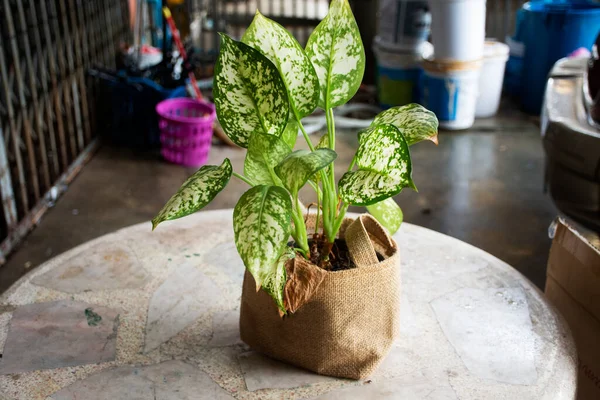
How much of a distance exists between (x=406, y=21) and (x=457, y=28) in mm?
449

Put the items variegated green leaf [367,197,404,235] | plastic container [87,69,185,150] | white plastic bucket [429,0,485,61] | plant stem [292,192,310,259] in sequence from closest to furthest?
plant stem [292,192,310,259] < variegated green leaf [367,197,404,235] < plastic container [87,69,185,150] < white plastic bucket [429,0,485,61]

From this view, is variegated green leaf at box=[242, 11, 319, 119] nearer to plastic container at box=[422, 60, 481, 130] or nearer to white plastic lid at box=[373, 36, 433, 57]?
plastic container at box=[422, 60, 481, 130]

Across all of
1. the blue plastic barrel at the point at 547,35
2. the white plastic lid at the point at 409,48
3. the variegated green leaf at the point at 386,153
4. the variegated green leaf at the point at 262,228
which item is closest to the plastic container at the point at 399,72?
the white plastic lid at the point at 409,48

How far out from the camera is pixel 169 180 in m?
3.45

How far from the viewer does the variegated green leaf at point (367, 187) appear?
0.91 meters

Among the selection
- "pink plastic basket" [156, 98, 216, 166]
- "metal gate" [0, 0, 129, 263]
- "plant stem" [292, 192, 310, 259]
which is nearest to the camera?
"plant stem" [292, 192, 310, 259]

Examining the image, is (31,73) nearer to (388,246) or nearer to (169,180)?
(169,180)

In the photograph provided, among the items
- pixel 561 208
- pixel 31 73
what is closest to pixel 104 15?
pixel 31 73

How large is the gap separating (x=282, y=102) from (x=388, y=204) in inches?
13.1

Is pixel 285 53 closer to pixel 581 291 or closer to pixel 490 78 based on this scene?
pixel 581 291

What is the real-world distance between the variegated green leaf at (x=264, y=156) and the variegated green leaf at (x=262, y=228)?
0.24 feet

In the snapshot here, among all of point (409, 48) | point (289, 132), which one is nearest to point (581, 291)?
point (289, 132)

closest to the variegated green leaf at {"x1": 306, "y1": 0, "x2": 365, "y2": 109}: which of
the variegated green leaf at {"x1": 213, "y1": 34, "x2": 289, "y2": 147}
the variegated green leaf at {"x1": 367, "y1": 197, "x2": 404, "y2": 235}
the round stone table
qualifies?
the variegated green leaf at {"x1": 213, "y1": 34, "x2": 289, "y2": 147}

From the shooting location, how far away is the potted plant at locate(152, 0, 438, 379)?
2.98 ft
